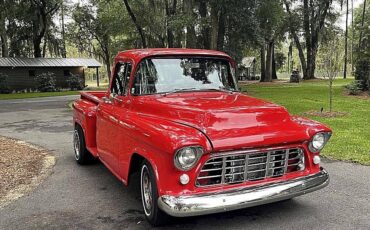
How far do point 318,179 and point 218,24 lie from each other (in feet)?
66.2

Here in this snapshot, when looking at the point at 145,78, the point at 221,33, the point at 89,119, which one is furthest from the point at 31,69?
the point at 145,78

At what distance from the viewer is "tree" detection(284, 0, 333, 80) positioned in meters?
40.0

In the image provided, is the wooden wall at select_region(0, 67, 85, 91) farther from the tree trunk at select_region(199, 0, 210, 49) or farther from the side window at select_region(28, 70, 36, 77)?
the tree trunk at select_region(199, 0, 210, 49)

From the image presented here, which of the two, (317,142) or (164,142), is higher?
(164,142)

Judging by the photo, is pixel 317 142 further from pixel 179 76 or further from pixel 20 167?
pixel 20 167

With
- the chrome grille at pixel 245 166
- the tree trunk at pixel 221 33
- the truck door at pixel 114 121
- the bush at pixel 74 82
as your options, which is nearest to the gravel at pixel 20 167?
the truck door at pixel 114 121

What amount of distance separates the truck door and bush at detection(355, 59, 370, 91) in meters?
17.7

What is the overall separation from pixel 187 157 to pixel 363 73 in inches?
752

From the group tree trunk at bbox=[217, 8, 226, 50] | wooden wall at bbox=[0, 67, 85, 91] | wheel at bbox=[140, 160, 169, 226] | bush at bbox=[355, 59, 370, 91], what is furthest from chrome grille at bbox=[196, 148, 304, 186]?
wooden wall at bbox=[0, 67, 85, 91]

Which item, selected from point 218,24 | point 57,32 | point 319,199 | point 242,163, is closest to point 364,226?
point 319,199

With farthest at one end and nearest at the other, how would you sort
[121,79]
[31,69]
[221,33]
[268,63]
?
[268,63], [31,69], [221,33], [121,79]

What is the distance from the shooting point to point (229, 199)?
12.0 feet

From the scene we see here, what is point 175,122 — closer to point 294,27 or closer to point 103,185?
point 103,185

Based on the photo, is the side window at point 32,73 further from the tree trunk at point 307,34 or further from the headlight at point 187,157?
the headlight at point 187,157
